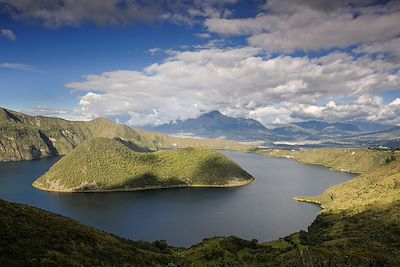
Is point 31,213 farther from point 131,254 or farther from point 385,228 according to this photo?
point 385,228

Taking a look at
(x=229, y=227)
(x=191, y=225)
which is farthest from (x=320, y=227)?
(x=191, y=225)

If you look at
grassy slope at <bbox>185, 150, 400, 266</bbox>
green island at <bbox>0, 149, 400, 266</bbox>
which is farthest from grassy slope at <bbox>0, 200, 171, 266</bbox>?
grassy slope at <bbox>185, 150, 400, 266</bbox>

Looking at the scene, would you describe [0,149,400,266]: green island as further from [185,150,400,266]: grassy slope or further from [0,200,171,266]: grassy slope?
[185,150,400,266]: grassy slope

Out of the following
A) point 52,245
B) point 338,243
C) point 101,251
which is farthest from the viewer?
point 338,243

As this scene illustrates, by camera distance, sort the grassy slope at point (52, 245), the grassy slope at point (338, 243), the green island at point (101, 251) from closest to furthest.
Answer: the grassy slope at point (52, 245) < the green island at point (101, 251) < the grassy slope at point (338, 243)

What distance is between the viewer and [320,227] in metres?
164

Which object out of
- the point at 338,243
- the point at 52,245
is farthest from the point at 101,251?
the point at 338,243

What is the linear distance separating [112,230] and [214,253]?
4344 inches

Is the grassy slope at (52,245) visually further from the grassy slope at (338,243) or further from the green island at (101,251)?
the grassy slope at (338,243)

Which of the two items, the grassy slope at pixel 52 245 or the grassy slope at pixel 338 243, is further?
the grassy slope at pixel 338 243

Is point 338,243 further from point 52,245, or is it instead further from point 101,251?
point 52,245

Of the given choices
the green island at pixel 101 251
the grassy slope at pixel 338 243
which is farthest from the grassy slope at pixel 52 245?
the grassy slope at pixel 338 243

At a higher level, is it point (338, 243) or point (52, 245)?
point (52, 245)

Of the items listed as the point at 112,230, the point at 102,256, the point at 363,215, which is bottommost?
the point at 112,230
